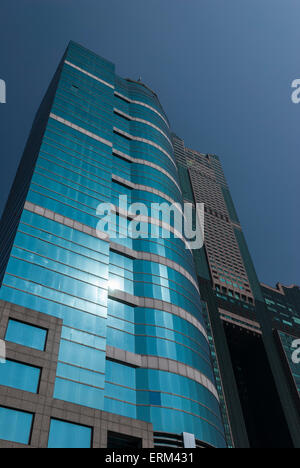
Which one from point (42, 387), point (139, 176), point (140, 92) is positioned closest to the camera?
point (42, 387)

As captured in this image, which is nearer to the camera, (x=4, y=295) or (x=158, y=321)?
(x=4, y=295)

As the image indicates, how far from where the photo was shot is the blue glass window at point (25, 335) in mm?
35875

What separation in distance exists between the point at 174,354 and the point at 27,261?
2132cm

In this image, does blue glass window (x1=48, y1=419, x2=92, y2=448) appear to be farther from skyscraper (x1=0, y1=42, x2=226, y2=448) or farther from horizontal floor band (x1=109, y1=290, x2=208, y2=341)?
horizontal floor band (x1=109, y1=290, x2=208, y2=341)

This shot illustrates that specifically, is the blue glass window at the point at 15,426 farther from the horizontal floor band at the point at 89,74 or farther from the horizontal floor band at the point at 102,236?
the horizontal floor band at the point at 89,74

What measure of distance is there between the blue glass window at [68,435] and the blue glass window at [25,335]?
7061 mm

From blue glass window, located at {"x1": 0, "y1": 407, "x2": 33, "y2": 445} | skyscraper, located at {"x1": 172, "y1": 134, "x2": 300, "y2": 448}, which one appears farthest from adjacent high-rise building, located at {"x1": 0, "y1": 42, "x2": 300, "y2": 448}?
skyscraper, located at {"x1": 172, "y1": 134, "x2": 300, "y2": 448}

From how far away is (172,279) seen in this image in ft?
192

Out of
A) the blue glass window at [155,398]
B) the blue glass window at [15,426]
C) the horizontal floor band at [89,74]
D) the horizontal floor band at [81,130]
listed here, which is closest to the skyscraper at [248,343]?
the blue glass window at [155,398]

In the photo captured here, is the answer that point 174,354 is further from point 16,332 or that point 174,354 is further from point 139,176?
point 139,176

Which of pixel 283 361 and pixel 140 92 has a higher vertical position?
pixel 140 92

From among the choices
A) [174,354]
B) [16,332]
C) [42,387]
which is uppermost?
[174,354]

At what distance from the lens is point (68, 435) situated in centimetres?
3244
